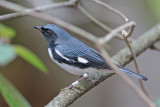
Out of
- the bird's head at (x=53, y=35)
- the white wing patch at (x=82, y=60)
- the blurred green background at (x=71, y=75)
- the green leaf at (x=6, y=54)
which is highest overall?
the green leaf at (x=6, y=54)

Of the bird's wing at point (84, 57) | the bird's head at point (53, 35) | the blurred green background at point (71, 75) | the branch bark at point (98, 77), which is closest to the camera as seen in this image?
the branch bark at point (98, 77)

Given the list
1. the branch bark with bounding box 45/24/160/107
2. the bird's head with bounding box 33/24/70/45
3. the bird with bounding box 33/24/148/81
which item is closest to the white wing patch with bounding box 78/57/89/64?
the bird with bounding box 33/24/148/81

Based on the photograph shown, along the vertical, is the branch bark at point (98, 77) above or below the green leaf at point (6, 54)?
below

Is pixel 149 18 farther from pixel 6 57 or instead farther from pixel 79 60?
pixel 6 57

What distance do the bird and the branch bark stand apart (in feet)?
0.45

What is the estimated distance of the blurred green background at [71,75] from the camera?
489 cm

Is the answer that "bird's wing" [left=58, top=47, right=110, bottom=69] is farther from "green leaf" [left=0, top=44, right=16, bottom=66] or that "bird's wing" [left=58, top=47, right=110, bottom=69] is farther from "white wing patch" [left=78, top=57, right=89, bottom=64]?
"green leaf" [left=0, top=44, right=16, bottom=66]

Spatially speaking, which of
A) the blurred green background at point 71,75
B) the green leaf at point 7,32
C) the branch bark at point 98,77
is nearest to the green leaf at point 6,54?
the green leaf at point 7,32

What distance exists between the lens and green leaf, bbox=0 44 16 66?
804mm

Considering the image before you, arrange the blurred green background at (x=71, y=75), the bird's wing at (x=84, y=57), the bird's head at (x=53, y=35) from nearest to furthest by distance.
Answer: the bird's wing at (x=84, y=57) < the bird's head at (x=53, y=35) < the blurred green background at (x=71, y=75)

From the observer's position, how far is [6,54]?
83cm

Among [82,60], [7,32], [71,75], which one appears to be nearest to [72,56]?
[82,60]

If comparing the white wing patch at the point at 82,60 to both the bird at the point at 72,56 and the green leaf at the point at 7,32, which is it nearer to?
the bird at the point at 72,56

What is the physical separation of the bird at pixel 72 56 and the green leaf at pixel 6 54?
188 cm
